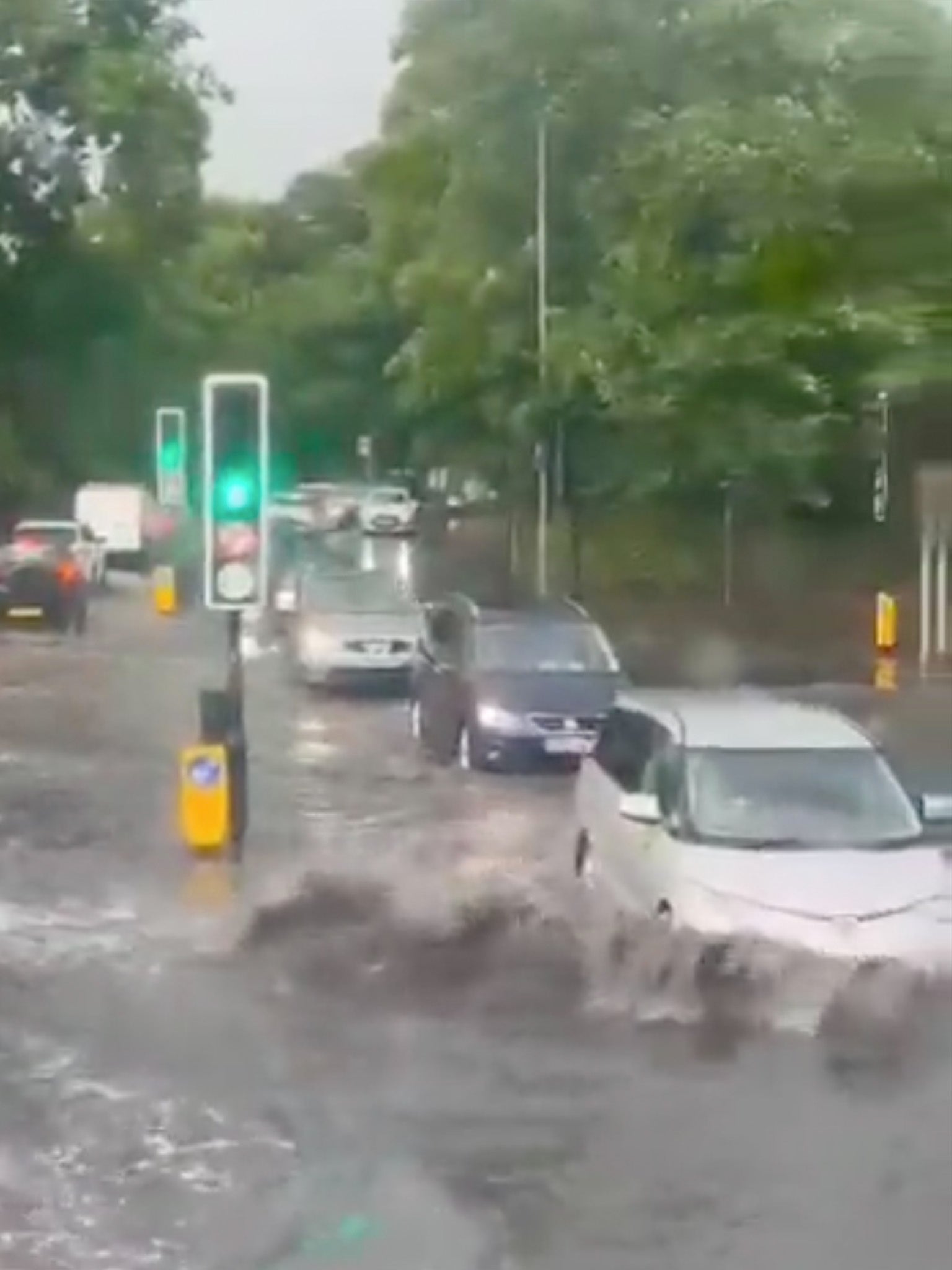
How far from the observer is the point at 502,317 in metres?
41.3

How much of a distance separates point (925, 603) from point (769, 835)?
2196 cm

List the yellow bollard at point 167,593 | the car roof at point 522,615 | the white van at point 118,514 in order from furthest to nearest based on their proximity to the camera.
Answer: the white van at point 118,514 → the yellow bollard at point 167,593 → the car roof at point 522,615

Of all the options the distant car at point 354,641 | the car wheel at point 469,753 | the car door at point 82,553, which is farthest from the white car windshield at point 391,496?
the car wheel at point 469,753

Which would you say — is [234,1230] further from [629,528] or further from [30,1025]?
[629,528]

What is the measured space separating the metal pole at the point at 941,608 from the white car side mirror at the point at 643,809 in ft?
69.3

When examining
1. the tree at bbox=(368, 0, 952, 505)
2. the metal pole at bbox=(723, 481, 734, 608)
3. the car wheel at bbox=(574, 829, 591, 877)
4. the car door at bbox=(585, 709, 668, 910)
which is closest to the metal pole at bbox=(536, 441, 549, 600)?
the tree at bbox=(368, 0, 952, 505)

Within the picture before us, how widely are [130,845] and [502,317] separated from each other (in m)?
19.9

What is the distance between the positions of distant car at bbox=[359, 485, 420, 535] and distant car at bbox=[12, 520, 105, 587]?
183 inches

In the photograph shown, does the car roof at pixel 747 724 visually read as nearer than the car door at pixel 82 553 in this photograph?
Yes

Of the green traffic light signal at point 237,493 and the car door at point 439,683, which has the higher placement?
the green traffic light signal at point 237,493

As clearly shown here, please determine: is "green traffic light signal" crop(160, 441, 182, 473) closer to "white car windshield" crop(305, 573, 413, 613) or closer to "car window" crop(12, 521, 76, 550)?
"white car windshield" crop(305, 573, 413, 613)

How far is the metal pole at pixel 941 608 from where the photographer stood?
36.7 m

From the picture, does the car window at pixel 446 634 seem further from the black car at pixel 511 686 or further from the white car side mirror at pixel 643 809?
the white car side mirror at pixel 643 809

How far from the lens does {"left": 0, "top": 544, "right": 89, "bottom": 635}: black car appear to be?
45594 millimetres
